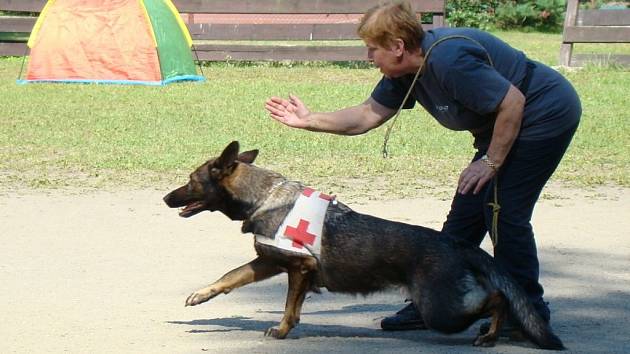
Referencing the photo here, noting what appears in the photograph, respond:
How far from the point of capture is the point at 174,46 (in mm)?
18266

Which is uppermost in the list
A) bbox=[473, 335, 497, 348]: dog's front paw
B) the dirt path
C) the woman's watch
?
the woman's watch

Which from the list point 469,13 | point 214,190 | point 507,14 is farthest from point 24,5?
point 214,190

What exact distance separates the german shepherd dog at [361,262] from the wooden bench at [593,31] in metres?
15.6

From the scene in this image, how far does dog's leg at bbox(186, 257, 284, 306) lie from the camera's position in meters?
5.49

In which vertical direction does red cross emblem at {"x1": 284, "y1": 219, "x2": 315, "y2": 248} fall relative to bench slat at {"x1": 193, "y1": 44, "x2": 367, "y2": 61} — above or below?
above

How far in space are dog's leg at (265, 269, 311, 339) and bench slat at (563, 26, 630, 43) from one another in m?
15.8

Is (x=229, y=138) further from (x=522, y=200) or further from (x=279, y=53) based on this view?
(x=279, y=53)

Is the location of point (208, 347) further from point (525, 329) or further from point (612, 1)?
point (612, 1)

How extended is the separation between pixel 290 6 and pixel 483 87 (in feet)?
56.3

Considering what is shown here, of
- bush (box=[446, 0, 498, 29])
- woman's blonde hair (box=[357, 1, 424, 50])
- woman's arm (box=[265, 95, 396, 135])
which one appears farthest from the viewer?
bush (box=[446, 0, 498, 29])

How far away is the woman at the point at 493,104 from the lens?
16.4ft

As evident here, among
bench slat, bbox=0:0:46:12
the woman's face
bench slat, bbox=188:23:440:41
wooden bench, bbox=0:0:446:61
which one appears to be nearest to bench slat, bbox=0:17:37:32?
wooden bench, bbox=0:0:446:61

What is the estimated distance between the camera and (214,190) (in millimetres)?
5551

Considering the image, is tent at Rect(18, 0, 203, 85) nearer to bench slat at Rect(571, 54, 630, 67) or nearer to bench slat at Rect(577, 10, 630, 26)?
bench slat at Rect(571, 54, 630, 67)
